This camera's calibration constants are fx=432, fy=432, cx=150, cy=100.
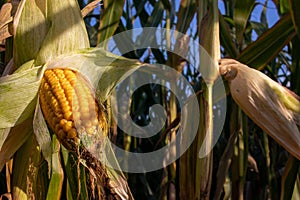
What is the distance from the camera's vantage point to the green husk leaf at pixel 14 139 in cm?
68

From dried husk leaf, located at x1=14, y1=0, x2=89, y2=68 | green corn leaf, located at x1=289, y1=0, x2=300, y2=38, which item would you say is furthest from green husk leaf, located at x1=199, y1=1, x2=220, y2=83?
dried husk leaf, located at x1=14, y1=0, x2=89, y2=68

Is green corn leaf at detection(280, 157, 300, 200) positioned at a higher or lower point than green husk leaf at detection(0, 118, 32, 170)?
lower

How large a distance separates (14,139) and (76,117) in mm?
156

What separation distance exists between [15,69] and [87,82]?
0.15 meters

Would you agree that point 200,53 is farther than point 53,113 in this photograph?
Yes

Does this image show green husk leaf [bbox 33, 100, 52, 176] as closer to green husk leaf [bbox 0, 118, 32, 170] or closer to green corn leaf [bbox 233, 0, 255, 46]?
green husk leaf [bbox 0, 118, 32, 170]

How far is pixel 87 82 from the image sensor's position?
2.23ft

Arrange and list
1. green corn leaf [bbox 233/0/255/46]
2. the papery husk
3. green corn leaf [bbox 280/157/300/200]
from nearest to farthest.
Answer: the papery husk < green corn leaf [bbox 280/157/300/200] < green corn leaf [bbox 233/0/255/46]

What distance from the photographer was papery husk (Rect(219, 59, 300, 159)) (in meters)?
0.87

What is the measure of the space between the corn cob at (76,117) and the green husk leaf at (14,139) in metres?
0.06

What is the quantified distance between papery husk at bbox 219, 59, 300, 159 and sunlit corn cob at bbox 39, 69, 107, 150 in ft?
1.22

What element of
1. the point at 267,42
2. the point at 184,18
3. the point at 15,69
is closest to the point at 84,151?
the point at 15,69

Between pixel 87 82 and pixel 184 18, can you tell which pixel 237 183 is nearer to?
pixel 184 18

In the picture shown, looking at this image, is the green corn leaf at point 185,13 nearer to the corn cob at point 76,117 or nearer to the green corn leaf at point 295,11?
the green corn leaf at point 295,11
